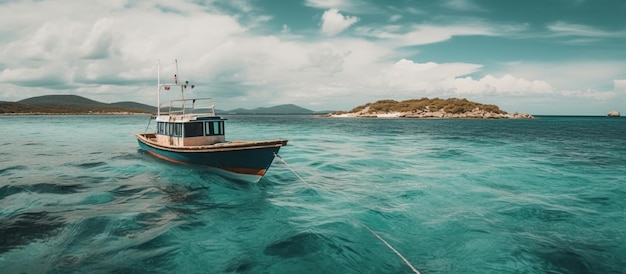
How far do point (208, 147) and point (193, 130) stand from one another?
3330mm

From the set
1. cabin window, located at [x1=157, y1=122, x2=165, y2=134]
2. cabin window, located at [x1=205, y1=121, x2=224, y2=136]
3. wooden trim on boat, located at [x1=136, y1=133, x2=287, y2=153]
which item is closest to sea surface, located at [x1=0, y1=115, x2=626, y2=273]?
wooden trim on boat, located at [x1=136, y1=133, x2=287, y2=153]

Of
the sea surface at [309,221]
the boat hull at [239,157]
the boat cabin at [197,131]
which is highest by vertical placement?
the boat cabin at [197,131]

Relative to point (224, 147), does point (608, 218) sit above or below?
below

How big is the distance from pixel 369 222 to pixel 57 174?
2080 cm

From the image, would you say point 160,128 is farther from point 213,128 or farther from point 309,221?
point 309,221

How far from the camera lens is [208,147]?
19.8m

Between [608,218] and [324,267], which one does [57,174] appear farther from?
[608,218]

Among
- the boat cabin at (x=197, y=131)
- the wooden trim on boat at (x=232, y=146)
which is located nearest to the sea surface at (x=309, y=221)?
the wooden trim on boat at (x=232, y=146)

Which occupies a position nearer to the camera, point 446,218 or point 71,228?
point 71,228

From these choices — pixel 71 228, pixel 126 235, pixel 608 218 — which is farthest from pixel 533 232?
pixel 71 228

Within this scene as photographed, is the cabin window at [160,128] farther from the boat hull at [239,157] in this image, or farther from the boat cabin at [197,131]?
the boat hull at [239,157]

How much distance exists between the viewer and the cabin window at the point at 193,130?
22172 mm

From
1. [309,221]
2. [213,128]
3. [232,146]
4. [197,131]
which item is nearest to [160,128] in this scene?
[197,131]

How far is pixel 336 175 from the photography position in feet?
78.0
